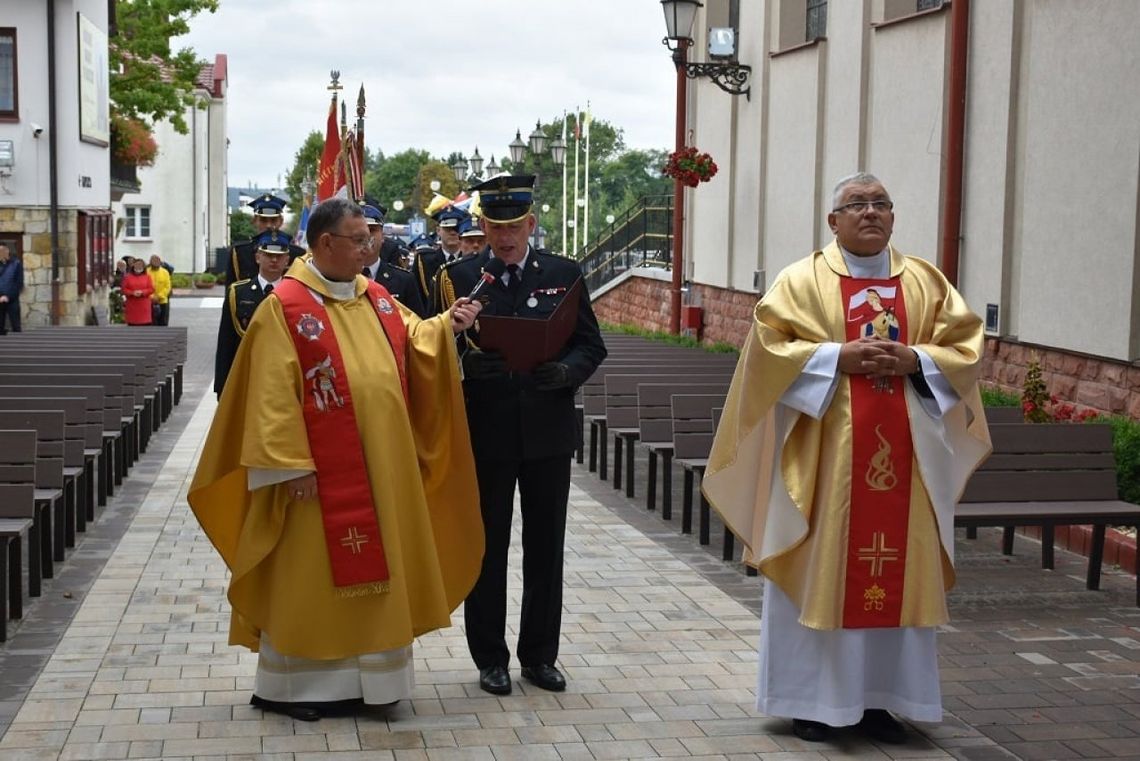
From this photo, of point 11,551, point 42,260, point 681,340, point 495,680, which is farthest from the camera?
point 42,260

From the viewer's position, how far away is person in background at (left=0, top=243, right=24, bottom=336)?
25.6 metres

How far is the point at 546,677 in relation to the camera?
6.74 metres

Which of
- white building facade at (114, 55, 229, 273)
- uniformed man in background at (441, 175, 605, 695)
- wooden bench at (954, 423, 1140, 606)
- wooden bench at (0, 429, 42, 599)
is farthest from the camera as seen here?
white building facade at (114, 55, 229, 273)

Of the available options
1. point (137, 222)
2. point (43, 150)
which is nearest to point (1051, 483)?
point (43, 150)

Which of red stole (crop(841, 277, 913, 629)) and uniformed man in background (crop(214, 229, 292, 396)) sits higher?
uniformed man in background (crop(214, 229, 292, 396))

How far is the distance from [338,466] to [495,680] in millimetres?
1224

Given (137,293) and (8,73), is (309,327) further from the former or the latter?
(8,73)

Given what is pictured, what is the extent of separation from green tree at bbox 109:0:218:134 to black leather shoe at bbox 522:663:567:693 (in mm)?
34576

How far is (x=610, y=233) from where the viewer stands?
117 feet

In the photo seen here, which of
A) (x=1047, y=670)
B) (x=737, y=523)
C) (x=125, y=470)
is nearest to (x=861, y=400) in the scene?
(x=737, y=523)

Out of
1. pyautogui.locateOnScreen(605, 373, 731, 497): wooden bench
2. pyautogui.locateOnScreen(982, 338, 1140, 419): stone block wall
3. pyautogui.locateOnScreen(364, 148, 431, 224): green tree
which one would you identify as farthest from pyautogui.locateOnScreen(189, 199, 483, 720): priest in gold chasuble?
pyautogui.locateOnScreen(364, 148, 431, 224): green tree

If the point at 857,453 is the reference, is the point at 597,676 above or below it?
below

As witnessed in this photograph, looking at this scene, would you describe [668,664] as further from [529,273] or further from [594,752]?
[529,273]

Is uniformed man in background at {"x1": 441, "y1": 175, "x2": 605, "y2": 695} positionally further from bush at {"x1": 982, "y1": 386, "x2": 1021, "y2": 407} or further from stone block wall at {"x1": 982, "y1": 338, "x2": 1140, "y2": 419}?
bush at {"x1": 982, "y1": 386, "x2": 1021, "y2": 407}
